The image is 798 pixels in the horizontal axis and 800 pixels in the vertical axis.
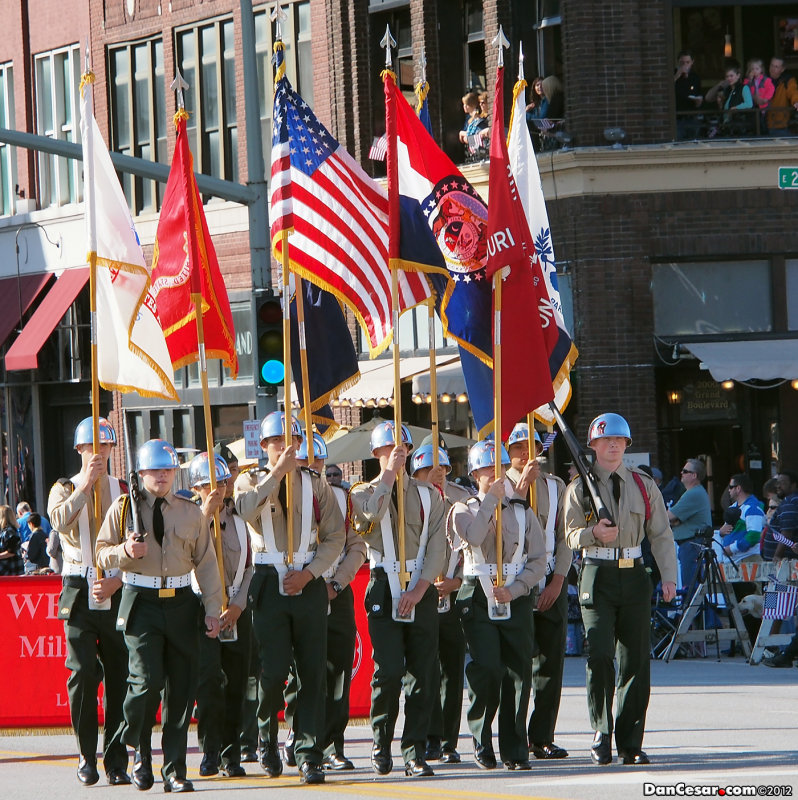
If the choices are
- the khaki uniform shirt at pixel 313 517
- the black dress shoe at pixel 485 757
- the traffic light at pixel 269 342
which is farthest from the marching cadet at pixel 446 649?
the traffic light at pixel 269 342

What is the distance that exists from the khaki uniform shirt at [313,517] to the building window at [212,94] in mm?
19329

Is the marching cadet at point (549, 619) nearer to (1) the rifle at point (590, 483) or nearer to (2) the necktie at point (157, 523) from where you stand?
(1) the rifle at point (590, 483)

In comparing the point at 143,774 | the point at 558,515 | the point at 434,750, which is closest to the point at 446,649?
the point at 434,750

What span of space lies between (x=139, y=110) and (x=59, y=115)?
2463mm

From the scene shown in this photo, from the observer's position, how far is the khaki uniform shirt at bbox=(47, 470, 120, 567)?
453 inches

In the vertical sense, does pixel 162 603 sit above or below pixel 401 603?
above

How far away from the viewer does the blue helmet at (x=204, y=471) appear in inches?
473

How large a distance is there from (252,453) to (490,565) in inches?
301

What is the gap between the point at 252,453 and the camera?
61.8 feet

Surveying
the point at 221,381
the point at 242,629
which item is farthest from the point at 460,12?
the point at 242,629

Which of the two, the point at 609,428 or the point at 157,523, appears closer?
the point at 157,523

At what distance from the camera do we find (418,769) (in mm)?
11094

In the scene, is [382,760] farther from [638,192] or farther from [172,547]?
[638,192]

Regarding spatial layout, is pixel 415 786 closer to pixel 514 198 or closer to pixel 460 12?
pixel 514 198
